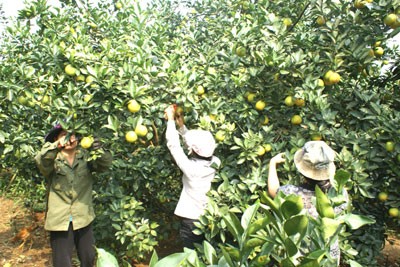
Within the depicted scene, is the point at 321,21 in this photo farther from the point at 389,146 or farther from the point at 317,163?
the point at 317,163

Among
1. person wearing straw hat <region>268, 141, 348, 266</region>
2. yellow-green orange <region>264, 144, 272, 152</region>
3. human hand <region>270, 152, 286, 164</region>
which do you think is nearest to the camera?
person wearing straw hat <region>268, 141, 348, 266</region>

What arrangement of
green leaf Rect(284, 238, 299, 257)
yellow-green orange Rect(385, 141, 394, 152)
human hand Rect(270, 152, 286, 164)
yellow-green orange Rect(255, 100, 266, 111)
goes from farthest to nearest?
yellow-green orange Rect(255, 100, 266, 111) → yellow-green orange Rect(385, 141, 394, 152) → human hand Rect(270, 152, 286, 164) → green leaf Rect(284, 238, 299, 257)

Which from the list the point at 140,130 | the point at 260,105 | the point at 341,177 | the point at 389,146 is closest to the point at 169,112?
the point at 140,130

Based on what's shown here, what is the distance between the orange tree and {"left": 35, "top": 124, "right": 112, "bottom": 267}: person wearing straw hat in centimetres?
19

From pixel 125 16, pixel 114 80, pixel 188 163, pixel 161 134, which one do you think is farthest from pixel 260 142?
pixel 125 16

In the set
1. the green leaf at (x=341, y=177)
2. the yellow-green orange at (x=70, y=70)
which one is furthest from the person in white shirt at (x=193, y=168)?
the green leaf at (x=341, y=177)

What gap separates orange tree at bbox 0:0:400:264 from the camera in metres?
2.69

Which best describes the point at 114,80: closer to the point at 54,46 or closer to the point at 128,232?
the point at 54,46

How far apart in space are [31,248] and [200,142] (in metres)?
2.90

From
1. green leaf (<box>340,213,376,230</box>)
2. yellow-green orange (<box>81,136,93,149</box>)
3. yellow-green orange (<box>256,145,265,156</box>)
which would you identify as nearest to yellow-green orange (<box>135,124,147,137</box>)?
yellow-green orange (<box>81,136,93,149</box>)

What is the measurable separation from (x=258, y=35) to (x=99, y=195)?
184 cm

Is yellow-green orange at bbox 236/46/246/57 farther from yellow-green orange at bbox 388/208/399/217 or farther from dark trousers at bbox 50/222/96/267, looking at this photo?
dark trousers at bbox 50/222/96/267

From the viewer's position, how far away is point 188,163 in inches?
108

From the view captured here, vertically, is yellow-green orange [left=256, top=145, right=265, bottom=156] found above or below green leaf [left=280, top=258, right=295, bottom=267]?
below
